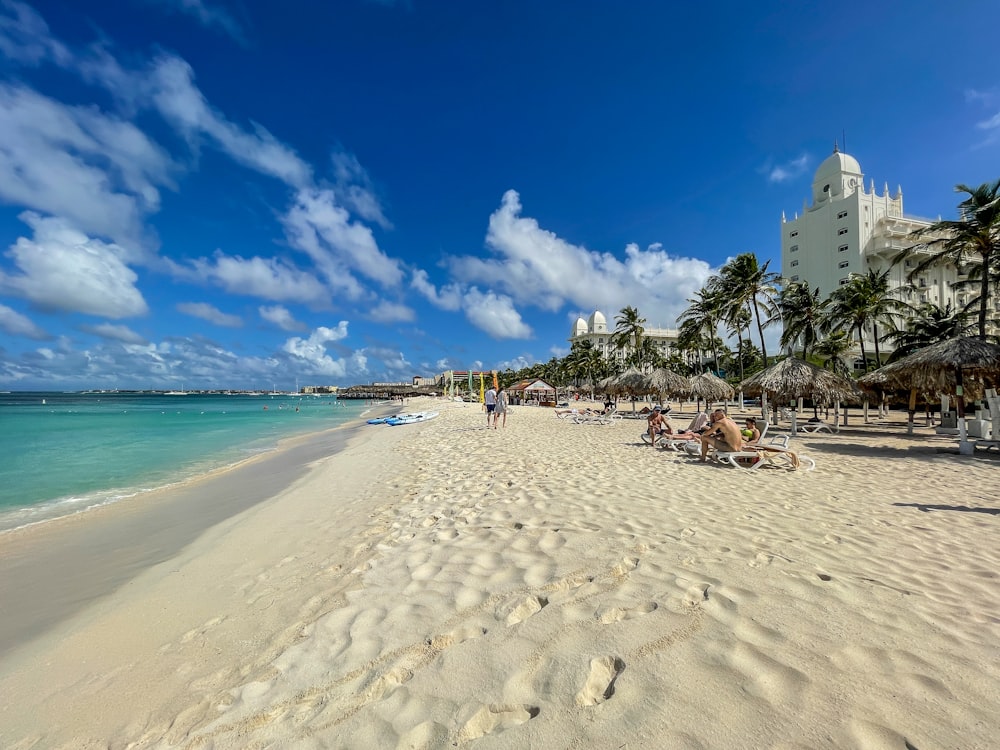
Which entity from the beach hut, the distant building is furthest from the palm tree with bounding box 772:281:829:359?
the distant building

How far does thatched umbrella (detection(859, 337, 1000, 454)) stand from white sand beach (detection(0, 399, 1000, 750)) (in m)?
6.27

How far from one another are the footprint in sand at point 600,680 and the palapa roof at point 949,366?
40.4 ft

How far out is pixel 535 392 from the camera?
4462 centimetres

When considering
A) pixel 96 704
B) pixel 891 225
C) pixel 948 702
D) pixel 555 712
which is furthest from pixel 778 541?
pixel 891 225

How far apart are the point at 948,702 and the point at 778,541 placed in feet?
6.72

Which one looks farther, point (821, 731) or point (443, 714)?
point (443, 714)

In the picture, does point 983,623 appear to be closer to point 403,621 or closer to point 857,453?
point 403,621

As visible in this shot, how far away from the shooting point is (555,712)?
180 centimetres

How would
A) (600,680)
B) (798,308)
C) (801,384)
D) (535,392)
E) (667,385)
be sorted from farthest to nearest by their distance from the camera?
(535,392) → (798,308) → (667,385) → (801,384) → (600,680)

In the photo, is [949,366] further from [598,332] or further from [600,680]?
[598,332]

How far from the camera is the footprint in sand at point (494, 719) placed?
174cm

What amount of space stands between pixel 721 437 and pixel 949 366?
260 inches

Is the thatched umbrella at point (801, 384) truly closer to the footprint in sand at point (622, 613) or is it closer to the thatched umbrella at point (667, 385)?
the thatched umbrella at point (667, 385)

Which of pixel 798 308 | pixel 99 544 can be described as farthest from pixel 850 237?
pixel 99 544
